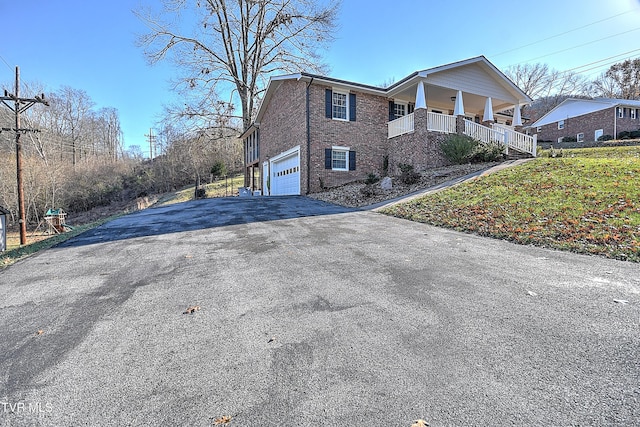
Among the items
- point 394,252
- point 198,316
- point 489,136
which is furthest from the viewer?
point 489,136

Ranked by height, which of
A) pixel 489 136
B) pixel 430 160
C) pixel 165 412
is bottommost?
pixel 165 412

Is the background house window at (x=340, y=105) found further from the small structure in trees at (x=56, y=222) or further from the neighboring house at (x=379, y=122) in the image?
the small structure in trees at (x=56, y=222)

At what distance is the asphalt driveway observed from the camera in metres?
1.73

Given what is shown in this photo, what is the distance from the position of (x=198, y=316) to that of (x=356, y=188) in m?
11.0

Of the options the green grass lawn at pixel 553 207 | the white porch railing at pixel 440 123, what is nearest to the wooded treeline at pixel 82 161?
the white porch railing at pixel 440 123

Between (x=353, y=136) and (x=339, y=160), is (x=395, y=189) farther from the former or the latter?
(x=353, y=136)

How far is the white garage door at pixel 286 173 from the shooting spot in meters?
16.0

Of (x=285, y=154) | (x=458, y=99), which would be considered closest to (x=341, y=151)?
(x=285, y=154)

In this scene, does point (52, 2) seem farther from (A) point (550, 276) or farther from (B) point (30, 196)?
(B) point (30, 196)

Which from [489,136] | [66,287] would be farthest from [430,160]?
[66,287]

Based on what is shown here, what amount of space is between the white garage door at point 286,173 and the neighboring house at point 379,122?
0.18ft

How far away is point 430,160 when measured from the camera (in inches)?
544

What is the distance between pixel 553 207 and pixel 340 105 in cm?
1081

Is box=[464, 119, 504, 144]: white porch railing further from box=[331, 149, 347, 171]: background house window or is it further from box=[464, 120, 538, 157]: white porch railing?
box=[331, 149, 347, 171]: background house window
